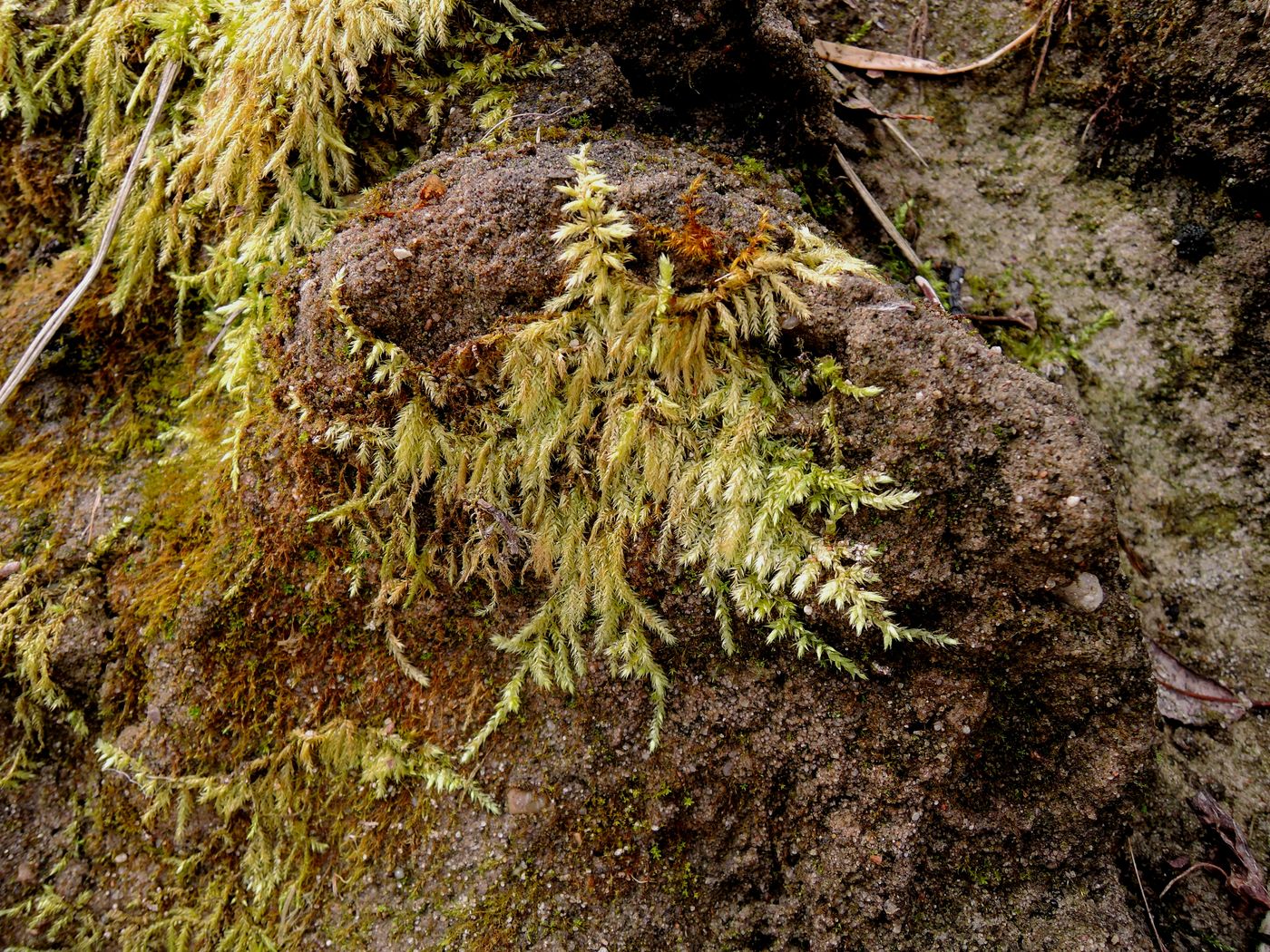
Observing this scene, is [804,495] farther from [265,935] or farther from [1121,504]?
[265,935]

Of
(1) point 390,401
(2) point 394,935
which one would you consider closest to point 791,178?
(1) point 390,401

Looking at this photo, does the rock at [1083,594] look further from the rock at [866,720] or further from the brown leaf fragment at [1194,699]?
the brown leaf fragment at [1194,699]

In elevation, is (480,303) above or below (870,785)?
above

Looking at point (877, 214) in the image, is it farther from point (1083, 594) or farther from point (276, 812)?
point (276, 812)

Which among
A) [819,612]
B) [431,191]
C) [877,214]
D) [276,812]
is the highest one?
[431,191]

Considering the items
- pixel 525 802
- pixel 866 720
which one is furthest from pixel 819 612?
pixel 525 802

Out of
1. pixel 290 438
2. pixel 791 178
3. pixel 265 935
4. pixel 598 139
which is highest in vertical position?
pixel 598 139
